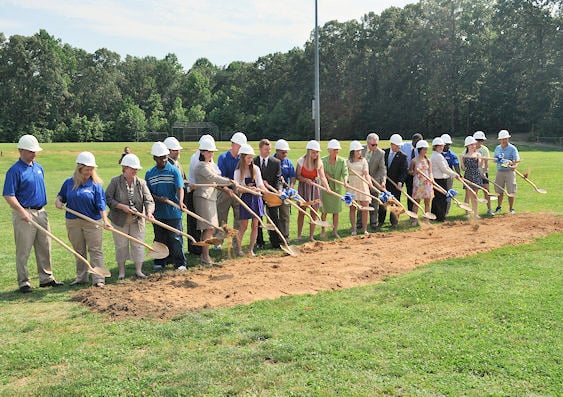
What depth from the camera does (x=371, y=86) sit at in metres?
72.3

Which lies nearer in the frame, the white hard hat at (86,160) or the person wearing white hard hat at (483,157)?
the white hard hat at (86,160)

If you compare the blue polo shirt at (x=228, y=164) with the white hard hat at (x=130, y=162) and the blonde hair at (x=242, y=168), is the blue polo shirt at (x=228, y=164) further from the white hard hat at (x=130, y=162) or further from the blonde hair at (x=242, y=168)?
the white hard hat at (x=130, y=162)

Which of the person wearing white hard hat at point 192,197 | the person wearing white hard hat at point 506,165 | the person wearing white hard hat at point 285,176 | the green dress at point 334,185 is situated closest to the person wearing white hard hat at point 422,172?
the green dress at point 334,185

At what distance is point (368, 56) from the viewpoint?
2884 inches

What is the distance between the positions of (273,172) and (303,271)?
240cm

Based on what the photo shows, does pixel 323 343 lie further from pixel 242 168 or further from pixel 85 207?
pixel 242 168

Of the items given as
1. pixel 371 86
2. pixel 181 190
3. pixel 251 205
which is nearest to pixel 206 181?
pixel 181 190

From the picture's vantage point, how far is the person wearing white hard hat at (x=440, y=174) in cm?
1244

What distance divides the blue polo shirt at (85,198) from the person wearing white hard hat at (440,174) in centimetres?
764

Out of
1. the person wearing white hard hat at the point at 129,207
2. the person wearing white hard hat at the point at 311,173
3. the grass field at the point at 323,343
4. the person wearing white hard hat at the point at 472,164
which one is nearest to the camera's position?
the grass field at the point at 323,343

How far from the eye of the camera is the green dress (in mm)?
10938

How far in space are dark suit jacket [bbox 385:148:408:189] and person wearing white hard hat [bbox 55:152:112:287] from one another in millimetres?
6649

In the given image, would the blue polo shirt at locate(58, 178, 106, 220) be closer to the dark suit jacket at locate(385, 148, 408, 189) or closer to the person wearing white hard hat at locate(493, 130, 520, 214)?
the dark suit jacket at locate(385, 148, 408, 189)

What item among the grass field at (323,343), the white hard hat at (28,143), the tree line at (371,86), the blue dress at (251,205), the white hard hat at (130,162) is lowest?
the grass field at (323,343)
